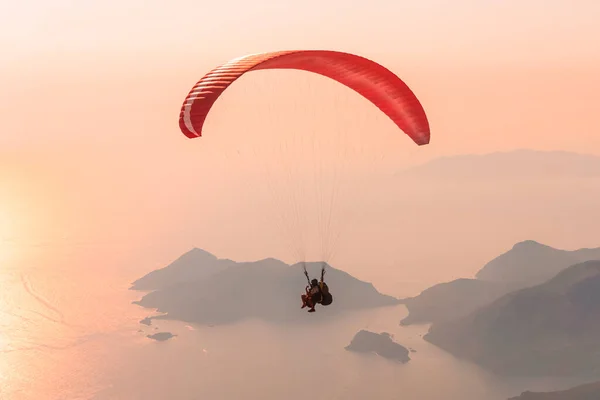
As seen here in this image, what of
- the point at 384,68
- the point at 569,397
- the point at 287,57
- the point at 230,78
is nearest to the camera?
the point at 230,78

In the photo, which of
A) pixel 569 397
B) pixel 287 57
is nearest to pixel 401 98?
pixel 287 57

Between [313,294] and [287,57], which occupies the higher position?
[287,57]

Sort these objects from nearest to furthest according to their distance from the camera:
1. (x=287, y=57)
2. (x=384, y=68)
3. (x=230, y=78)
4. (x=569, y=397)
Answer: (x=230, y=78) < (x=287, y=57) < (x=384, y=68) < (x=569, y=397)

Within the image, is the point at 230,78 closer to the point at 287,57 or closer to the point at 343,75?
the point at 287,57

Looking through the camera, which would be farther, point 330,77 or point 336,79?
point 336,79

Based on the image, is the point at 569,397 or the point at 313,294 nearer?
the point at 313,294
